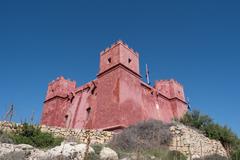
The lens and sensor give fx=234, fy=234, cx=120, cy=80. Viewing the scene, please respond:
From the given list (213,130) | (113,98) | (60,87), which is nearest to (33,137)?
(113,98)

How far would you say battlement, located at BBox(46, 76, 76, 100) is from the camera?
23766 millimetres

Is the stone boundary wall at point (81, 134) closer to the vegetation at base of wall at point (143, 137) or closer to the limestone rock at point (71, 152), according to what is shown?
the vegetation at base of wall at point (143, 137)

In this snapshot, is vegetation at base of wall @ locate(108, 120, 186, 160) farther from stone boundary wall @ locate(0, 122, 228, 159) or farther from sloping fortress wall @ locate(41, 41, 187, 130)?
sloping fortress wall @ locate(41, 41, 187, 130)

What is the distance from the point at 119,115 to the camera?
1639cm

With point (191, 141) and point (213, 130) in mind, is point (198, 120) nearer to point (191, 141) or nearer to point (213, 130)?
point (213, 130)

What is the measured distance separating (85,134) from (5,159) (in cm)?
793

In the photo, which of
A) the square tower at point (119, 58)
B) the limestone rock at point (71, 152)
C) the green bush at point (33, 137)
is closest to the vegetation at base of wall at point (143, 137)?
the green bush at point (33, 137)

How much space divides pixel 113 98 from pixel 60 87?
8406 millimetres

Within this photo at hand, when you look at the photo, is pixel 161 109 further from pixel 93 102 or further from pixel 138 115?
pixel 93 102

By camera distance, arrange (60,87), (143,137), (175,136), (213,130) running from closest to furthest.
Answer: (143,137), (175,136), (213,130), (60,87)

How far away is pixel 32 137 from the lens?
11719mm

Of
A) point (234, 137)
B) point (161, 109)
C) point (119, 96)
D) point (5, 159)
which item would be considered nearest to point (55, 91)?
point (119, 96)

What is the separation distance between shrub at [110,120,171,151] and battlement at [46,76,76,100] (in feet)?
39.3

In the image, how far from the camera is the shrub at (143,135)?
11.7 m
